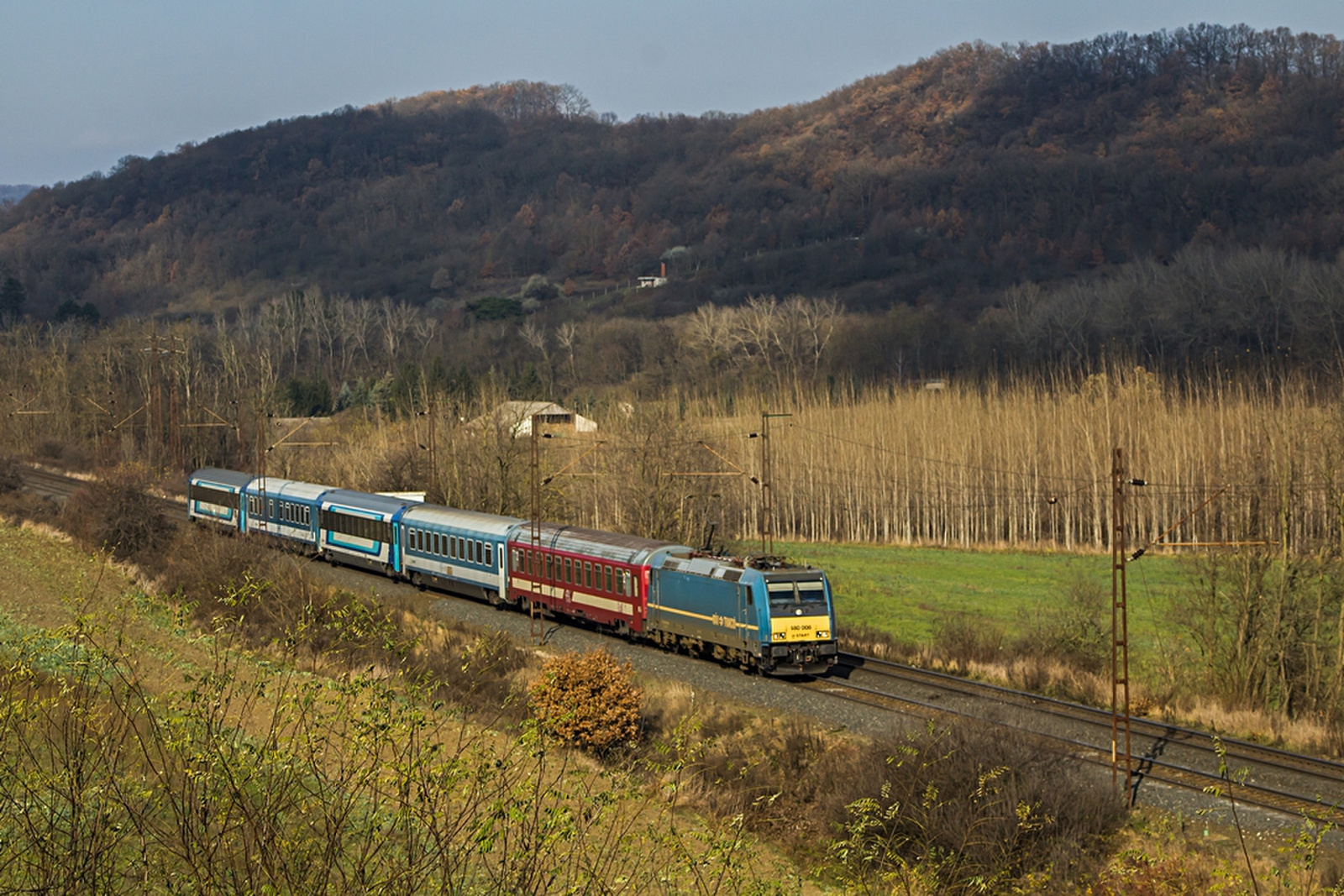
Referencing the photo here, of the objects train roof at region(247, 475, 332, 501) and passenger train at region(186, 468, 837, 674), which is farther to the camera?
train roof at region(247, 475, 332, 501)

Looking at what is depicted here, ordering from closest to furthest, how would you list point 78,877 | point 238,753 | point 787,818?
1. point 78,877
2. point 238,753
3. point 787,818

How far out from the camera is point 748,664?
1052 inches

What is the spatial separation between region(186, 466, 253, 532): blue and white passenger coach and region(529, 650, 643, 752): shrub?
2828 centimetres

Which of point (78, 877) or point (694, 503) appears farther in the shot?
point (694, 503)

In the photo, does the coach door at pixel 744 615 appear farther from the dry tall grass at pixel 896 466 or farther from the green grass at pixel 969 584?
the dry tall grass at pixel 896 466

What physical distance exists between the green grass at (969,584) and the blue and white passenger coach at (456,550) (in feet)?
34.5

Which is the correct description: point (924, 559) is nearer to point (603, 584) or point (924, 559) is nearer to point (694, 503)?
point (694, 503)

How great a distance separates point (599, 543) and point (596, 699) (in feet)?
30.9

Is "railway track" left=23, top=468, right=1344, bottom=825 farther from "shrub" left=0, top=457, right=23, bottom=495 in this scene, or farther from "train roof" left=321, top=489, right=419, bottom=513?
"shrub" left=0, top=457, right=23, bottom=495

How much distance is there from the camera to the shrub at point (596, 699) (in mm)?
21453

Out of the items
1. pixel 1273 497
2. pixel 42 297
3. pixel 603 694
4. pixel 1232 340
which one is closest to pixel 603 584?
pixel 603 694

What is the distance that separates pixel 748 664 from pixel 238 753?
20225 millimetres

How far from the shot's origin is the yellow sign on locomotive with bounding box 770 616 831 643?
25.5 m

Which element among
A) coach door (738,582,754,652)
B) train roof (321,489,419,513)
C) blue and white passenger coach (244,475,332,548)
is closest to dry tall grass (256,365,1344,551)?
train roof (321,489,419,513)
